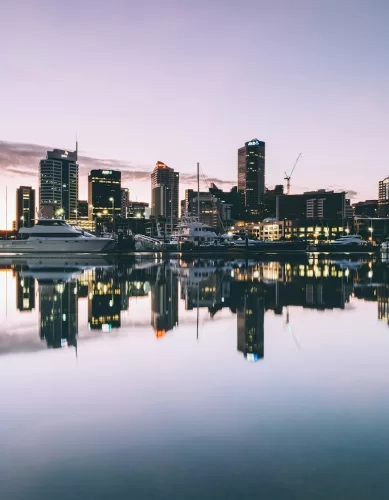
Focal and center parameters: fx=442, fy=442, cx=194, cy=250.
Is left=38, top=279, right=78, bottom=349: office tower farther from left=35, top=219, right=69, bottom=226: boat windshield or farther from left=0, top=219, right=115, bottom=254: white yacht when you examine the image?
left=35, top=219, right=69, bottom=226: boat windshield

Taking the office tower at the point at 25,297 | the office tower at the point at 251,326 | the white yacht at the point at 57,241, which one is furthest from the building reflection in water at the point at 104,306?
the white yacht at the point at 57,241

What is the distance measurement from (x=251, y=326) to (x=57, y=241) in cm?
8702

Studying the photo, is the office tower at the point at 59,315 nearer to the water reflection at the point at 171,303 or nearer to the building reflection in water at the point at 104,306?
the water reflection at the point at 171,303

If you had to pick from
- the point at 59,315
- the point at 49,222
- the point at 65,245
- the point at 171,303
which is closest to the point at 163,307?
the point at 171,303

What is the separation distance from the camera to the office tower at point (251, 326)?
41.8 feet

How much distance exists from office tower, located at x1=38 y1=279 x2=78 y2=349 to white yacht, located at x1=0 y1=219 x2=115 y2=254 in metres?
70.4

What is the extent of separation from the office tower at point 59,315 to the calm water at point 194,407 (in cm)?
13

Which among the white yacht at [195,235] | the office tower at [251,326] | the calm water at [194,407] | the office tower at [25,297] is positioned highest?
the white yacht at [195,235]

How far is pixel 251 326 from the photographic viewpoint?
16.1 metres

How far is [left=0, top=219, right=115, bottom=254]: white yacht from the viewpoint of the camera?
9712 centimetres

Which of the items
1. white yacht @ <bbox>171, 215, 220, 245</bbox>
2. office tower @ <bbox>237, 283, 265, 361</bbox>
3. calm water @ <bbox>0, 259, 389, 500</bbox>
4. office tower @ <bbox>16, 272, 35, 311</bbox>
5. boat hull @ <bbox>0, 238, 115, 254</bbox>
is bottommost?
calm water @ <bbox>0, 259, 389, 500</bbox>

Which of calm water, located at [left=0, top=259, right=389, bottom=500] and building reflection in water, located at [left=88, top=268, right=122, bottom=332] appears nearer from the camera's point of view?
calm water, located at [left=0, top=259, right=389, bottom=500]

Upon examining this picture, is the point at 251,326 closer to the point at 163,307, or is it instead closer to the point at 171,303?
the point at 163,307

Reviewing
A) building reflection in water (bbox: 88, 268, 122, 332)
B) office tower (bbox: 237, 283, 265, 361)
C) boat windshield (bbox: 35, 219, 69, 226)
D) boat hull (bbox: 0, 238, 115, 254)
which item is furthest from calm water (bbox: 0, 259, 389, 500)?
boat windshield (bbox: 35, 219, 69, 226)
